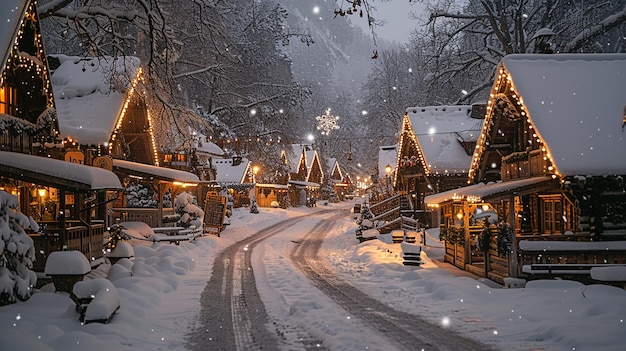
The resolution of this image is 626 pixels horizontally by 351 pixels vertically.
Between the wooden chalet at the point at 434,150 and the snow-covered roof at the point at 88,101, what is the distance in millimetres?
17344

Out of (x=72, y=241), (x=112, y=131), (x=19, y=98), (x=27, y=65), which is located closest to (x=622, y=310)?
(x=72, y=241)

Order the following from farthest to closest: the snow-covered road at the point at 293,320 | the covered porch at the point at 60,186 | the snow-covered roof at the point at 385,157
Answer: the snow-covered roof at the point at 385,157 < the covered porch at the point at 60,186 < the snow-covered road at the point at 293,320

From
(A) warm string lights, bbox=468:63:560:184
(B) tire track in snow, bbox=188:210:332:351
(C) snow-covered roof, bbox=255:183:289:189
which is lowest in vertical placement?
(B) tire track in snow, bbox=188:210:332:351

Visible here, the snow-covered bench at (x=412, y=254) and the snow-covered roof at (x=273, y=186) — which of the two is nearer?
the snow-covered bench at (x=412, y=254)

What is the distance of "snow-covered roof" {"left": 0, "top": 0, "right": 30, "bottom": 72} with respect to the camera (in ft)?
38.4

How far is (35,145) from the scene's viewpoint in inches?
732

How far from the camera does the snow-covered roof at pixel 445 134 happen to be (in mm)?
29812

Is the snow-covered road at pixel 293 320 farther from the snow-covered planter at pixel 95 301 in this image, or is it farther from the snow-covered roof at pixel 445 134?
the snow-covered roof at pixel 445 134

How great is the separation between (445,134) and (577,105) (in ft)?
49.7

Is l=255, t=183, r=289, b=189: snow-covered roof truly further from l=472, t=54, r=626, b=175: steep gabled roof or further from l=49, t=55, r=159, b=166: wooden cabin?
l=472, t=54, r=626, b=175: steep gabled roof

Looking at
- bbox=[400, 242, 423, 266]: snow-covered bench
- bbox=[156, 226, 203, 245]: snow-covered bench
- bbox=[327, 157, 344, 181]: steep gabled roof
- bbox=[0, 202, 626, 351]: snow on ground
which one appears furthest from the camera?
bbox=[327, 157, 344, 181]: steep gabled roof

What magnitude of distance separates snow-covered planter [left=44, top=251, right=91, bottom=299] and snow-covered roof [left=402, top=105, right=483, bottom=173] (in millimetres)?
21421

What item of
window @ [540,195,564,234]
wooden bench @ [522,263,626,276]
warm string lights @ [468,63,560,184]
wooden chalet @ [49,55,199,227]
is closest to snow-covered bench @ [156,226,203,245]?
wooden chalet @ [49,55,199,227]

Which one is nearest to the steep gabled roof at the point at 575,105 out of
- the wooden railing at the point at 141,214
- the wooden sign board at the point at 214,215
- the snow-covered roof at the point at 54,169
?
the snow-covered roof at the point at 54,169
